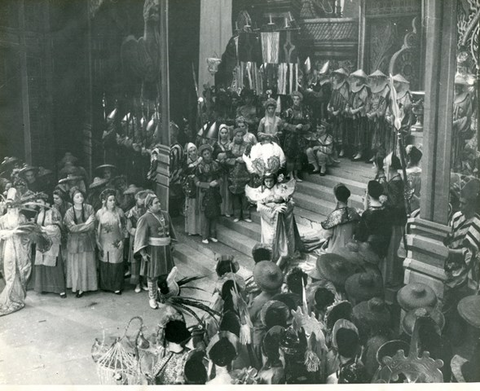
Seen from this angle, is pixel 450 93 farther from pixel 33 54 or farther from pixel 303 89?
pixel 33 54

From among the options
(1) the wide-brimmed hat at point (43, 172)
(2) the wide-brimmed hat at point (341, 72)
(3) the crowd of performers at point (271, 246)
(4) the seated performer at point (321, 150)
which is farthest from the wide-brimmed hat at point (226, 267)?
(2) the wide-brimmed hat at point (341, 72)

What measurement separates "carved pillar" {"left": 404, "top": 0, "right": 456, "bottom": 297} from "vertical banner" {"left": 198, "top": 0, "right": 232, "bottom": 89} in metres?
2.06

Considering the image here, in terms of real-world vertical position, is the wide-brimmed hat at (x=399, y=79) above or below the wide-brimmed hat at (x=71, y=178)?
above

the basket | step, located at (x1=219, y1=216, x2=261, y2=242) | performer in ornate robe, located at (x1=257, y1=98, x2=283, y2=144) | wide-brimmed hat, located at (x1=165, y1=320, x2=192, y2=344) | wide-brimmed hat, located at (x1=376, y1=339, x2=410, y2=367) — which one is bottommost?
the basket

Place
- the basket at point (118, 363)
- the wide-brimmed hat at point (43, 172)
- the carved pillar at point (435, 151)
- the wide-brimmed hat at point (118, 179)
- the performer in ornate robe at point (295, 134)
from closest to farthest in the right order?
the carved pillar at point (435, 151) → the basket at point (118, 363) → the performer in ornate robe at point (295, 134) → the wide-brimmed hat at point (43, 172) → the wide-brimmed hat at point (118, 179)

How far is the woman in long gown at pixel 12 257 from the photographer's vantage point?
7117 millimetres

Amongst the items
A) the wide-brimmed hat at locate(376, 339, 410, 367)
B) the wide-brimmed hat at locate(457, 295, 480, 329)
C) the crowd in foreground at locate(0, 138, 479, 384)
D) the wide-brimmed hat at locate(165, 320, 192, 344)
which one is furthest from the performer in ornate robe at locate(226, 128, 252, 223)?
the wide-brimmed hat at locate(457, 295, 480, 329)

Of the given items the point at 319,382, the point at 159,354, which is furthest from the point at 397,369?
the point at 159,354

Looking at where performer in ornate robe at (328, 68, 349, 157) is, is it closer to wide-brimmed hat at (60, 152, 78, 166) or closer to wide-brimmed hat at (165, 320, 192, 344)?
wide-brimmed hat at (165, 320, 192, 344)

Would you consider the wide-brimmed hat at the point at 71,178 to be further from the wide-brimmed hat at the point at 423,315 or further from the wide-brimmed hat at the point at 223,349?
the wide-brimmed hat at the point at 423,315

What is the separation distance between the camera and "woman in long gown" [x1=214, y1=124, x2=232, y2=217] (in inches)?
285

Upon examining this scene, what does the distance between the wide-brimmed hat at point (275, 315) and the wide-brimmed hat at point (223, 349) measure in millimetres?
368

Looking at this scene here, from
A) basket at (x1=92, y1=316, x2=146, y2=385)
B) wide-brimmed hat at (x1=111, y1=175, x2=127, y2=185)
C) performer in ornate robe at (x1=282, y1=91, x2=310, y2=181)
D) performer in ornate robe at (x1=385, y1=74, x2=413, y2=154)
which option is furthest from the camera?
wide-brimmed hat at (x1=111, y1=175, x2=127, y2=185)
